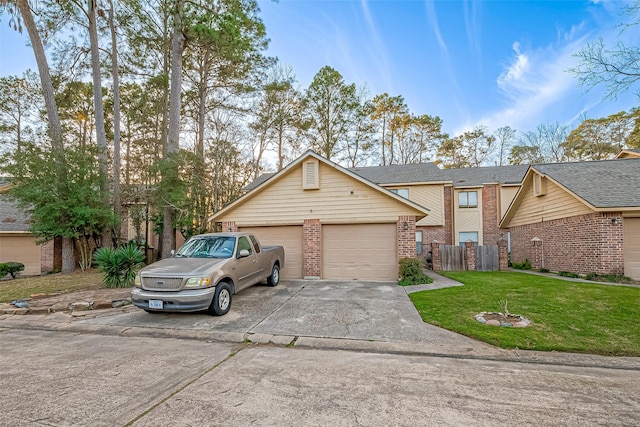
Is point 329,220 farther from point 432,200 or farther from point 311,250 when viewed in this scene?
point 432,200

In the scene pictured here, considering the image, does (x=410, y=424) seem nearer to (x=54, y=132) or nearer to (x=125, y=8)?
(x=54, y=132)

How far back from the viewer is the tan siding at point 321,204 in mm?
10641

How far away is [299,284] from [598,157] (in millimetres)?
34968

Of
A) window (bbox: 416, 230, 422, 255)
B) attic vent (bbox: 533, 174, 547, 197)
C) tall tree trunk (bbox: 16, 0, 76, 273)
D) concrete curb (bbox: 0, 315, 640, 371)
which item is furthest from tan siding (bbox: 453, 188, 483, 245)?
tall tree trunk (bbox: 16, 0, 76, 273)

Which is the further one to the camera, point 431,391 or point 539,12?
point 539,12

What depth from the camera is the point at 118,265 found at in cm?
930

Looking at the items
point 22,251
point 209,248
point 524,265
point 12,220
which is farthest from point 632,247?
point 12,220

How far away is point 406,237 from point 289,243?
4.39 metres

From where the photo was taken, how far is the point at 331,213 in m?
10.9

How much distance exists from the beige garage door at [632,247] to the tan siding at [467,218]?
31.7ft

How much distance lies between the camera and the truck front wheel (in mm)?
6070

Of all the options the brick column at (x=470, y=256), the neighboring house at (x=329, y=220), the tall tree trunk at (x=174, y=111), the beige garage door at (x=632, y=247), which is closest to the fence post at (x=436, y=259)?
the brick column at (x=470, y=256)

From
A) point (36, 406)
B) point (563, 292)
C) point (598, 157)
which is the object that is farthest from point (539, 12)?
point (598, 157)

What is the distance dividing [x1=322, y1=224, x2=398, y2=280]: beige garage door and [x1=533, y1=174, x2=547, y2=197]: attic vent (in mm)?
7892
